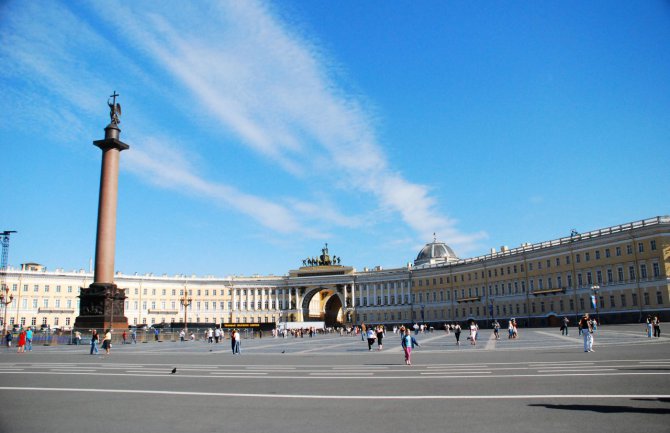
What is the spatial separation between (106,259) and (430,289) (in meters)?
79.5

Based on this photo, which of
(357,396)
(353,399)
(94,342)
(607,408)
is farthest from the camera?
(94,342)

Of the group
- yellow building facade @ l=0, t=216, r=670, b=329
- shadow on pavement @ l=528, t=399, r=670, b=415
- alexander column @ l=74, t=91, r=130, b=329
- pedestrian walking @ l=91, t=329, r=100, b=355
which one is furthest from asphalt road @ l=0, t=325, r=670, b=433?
yellow building facade @ l=0, t=216, r=670, b=329

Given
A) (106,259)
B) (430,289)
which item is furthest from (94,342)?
(430,289)

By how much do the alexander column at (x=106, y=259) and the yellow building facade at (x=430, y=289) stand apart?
3660 cm

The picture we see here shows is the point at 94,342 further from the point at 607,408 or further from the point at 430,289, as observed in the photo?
the point at 430,289

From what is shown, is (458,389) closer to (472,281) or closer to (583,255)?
(583,255)

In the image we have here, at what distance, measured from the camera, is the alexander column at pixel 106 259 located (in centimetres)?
4578

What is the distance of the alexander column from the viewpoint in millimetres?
45781

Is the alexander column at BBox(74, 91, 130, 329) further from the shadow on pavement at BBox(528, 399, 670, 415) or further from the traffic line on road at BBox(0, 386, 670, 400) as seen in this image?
the shadow on pavement at BBox(528, 399, 670, 415)

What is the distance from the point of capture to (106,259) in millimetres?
46875

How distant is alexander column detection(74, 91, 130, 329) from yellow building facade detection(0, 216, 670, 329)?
36605 millimetres

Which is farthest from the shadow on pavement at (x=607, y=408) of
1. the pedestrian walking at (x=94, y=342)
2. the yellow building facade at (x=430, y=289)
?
the yellow building facade at (x=430, y=289)

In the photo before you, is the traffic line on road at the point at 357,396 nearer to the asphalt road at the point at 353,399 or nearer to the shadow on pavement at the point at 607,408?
the asphalt road at the point at 353,399

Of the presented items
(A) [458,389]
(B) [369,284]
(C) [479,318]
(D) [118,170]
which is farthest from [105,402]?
(B) [369,284]
